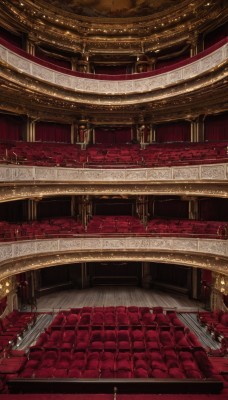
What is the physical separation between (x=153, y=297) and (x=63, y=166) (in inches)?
281

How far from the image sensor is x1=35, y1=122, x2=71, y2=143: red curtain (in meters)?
15.4

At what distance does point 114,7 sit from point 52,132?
20.3 ft

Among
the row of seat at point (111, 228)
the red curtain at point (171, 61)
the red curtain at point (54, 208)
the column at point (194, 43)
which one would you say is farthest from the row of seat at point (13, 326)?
the column at point (194, 43)

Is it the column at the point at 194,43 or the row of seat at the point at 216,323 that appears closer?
the row of seat at the point at 216,323

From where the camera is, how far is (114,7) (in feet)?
46.5

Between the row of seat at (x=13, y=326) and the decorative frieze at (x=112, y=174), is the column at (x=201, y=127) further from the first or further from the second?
the row of seat at (x=13, y=326)

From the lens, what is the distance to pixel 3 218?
13.5 meters

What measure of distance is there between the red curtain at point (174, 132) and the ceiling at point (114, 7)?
5059 millimetres

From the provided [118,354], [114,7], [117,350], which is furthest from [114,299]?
[114,7]

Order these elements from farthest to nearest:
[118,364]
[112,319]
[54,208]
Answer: [54,208] → [112,319] → [118,364]

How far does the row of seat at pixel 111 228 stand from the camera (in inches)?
441

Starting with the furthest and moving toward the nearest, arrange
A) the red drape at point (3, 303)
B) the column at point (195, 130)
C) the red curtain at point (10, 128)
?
the column at point (195, 130)
the red curtain at point (10, 128)
the red drape at point (3, 303)

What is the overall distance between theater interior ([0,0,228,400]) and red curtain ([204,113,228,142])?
50 mm

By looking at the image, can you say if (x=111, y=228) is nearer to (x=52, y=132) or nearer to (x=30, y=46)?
(x=52, y=132)
